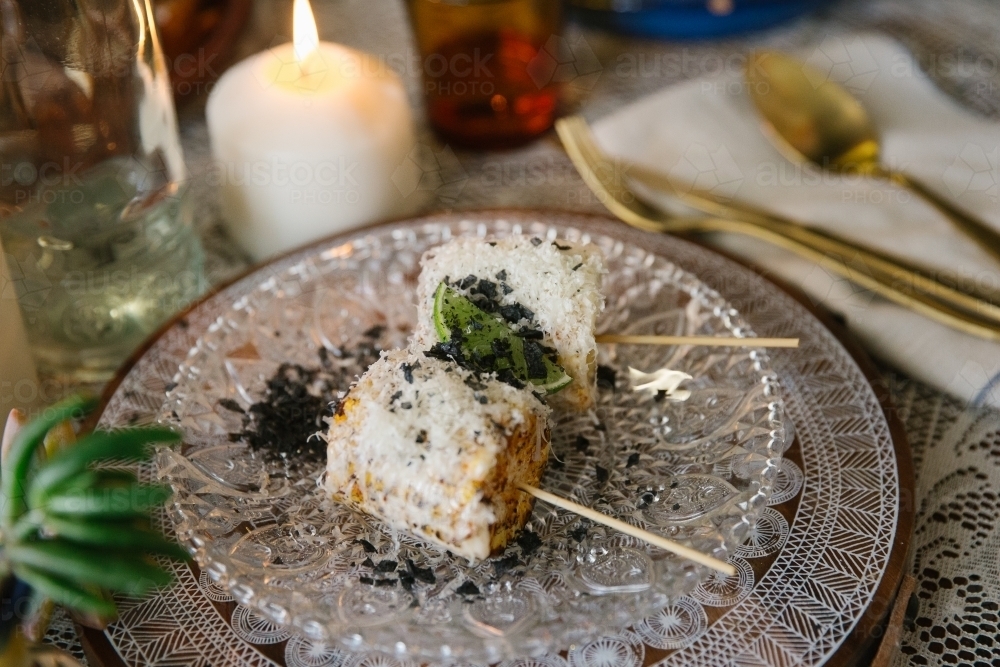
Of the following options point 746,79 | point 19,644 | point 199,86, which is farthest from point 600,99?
point 19,644

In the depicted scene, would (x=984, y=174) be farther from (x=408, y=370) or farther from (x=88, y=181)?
(x=88, y=181)

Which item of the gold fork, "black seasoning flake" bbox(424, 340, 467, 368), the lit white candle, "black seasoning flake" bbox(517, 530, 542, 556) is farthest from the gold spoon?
"black seasoning flake" bbox(517, 530, 542, 556)

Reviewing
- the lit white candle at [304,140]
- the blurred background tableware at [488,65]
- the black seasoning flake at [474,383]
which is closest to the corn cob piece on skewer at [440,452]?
the black seasoning flake at [474,383]

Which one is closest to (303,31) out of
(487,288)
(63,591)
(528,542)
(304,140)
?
(304,140)

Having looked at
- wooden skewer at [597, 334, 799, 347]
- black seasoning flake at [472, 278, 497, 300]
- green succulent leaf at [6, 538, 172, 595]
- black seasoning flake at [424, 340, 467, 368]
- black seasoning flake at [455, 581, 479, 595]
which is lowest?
black seasoning flake at [455, 581, 479, 595]

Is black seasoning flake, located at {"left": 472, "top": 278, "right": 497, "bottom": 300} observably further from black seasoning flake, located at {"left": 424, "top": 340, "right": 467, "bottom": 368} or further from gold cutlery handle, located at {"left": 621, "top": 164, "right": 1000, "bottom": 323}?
gold cutlery handle, located at {"left": 621, "top": 164, "right": 1000, "bottom": 323}

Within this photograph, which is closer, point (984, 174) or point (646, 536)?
point (646, 536)

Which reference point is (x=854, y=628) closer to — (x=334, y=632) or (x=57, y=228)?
(x=334, y=632)
